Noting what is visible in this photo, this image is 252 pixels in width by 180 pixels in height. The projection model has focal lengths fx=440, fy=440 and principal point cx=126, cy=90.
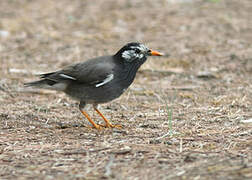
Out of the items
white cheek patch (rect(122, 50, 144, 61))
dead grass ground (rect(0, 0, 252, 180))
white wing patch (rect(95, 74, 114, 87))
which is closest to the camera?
dead grass ground (rect(0, 0, 252, 180))

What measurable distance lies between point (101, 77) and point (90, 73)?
179 millimetres

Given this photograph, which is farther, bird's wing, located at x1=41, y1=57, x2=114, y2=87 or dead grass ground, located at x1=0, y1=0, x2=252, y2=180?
bird's wing, located at x1=41, y1=57, x2=114, y2=87

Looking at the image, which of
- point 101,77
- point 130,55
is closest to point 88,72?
point 101,77

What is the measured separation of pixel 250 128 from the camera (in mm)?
5738

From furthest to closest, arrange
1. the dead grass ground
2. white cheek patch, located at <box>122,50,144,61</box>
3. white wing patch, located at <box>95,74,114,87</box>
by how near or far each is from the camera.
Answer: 1. white cheek patch, located at <box>122,50,144,61</box>
2. white wing patch, located at <box>95,74,114,87</box>
3. the dead grass ground

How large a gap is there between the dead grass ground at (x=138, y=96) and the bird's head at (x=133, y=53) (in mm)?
882

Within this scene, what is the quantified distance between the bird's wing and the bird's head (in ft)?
0.71

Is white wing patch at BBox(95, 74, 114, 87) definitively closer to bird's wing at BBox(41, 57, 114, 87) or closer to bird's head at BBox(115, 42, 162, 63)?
bird's wing at BBox(41, 57, 114, 87)

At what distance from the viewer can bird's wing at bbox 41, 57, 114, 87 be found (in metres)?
6.36

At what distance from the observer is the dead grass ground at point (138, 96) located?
446 cm

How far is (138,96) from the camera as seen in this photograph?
7.94m

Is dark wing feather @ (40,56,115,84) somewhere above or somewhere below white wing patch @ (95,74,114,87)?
above

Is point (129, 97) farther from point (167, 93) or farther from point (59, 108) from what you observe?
point (59, 108)

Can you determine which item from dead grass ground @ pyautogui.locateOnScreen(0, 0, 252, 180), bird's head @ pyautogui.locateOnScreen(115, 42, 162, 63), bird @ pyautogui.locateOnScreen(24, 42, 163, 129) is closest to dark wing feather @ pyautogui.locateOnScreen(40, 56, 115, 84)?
bird @ pyautogui.locateOnScreen(24, 42, 163, 129)
